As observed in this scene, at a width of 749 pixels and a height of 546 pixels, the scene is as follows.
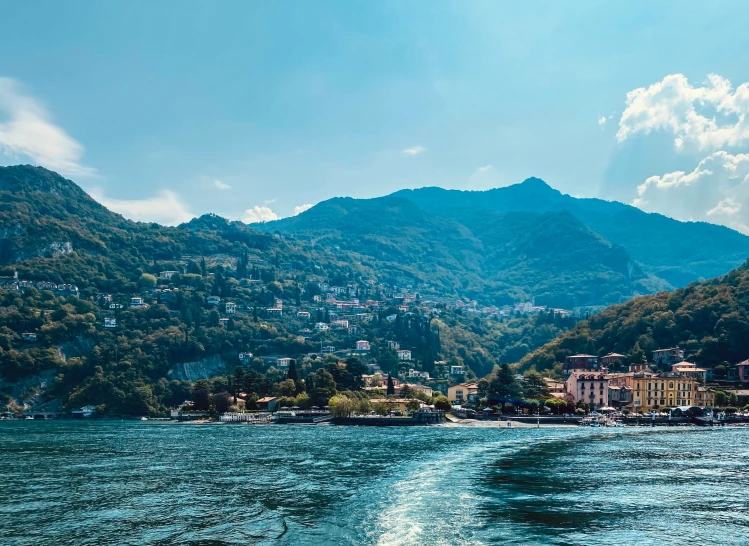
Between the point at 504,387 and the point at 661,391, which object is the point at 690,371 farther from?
the point at 504,387

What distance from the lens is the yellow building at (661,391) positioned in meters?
140

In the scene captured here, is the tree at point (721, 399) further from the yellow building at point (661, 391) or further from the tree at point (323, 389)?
the tree at point (323, 389)

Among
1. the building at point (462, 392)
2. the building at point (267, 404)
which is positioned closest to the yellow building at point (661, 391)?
the building at point (462, 392)

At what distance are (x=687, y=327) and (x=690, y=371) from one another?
27294mm

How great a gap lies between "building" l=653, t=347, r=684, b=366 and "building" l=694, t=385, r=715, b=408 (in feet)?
65.9

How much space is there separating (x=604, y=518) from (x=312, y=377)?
128 meters

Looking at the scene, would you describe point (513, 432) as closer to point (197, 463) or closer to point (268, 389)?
point (197, 463)

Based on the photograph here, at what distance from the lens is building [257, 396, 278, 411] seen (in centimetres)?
15788

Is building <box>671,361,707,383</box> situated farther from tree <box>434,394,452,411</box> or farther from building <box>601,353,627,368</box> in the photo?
tree <box>434,394,452,411</box>

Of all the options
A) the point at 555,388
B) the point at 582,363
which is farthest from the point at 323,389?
the point at 582,363

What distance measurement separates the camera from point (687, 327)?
17012 cm

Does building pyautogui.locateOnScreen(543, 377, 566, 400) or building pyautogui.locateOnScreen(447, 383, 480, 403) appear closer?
building pyautogui.locateOnScreen(543, 377, 566, 400)

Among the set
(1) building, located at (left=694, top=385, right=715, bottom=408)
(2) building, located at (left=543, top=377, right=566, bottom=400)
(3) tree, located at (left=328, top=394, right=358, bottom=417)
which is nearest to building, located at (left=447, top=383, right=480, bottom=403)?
(2) building, located at (left=543, top=377, right=566, bottom=400)

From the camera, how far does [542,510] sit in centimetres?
4184
